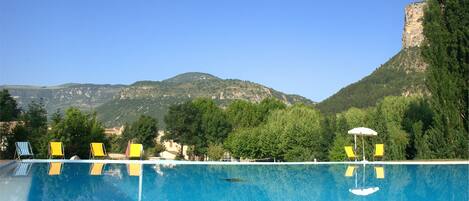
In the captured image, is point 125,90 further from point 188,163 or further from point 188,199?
point 188,199

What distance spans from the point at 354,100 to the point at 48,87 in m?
104

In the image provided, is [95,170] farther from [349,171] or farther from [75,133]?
[349,171]

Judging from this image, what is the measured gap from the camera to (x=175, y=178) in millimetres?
12141

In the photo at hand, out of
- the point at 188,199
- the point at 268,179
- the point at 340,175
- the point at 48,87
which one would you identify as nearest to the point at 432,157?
the point at 340,175

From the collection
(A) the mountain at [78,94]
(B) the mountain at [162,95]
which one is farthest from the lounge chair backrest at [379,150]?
(A) the mountain at [78,94]

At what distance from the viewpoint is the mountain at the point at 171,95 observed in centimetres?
8881

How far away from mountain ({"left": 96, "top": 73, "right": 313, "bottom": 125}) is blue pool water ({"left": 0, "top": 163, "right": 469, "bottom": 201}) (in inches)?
2777

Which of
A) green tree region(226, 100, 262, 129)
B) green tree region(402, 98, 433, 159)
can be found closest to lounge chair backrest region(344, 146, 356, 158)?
green tree region(402, 98, 433, 159)

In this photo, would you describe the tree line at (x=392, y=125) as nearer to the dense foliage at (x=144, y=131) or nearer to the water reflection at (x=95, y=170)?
the water reflection at (x=95, y=170)

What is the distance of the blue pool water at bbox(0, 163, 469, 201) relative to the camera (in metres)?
8.90

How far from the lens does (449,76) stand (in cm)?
1634

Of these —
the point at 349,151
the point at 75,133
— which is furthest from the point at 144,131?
the point at 349,151

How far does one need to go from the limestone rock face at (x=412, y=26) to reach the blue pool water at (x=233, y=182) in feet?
182

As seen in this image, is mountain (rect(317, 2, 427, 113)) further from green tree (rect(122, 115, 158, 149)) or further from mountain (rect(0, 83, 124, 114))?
mountain (rect(0, 83, 124, 114))
